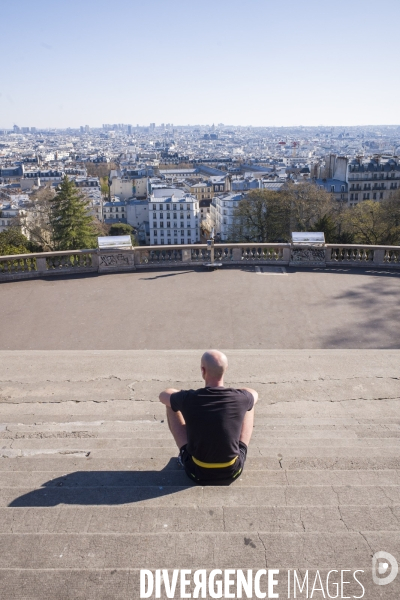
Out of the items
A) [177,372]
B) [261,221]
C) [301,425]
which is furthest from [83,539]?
[261,221]

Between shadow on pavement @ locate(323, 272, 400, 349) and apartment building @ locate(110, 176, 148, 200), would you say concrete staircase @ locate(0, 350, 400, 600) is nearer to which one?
shadow on pavement @ locate(323, 272, 400, 349)

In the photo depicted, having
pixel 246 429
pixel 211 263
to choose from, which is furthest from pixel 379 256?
pixel 246 429

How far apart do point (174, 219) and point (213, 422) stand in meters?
90.7

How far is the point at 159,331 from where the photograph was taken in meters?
11.4

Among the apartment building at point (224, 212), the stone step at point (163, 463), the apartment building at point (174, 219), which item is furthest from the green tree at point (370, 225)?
the apartment building at point (174, 219)

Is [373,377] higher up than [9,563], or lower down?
lower down

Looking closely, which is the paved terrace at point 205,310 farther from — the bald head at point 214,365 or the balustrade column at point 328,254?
the bald head at point 214,365

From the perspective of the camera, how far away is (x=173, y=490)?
15.5ft

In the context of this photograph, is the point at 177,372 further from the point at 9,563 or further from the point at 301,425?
the point at 9,563

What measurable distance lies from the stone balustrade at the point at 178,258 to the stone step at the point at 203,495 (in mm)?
11784

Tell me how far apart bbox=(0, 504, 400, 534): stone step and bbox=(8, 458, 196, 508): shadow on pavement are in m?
0.14

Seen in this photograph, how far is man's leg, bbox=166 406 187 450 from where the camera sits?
515cm

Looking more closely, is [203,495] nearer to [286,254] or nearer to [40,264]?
[40,264]

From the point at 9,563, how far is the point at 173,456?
2084 millimetres
